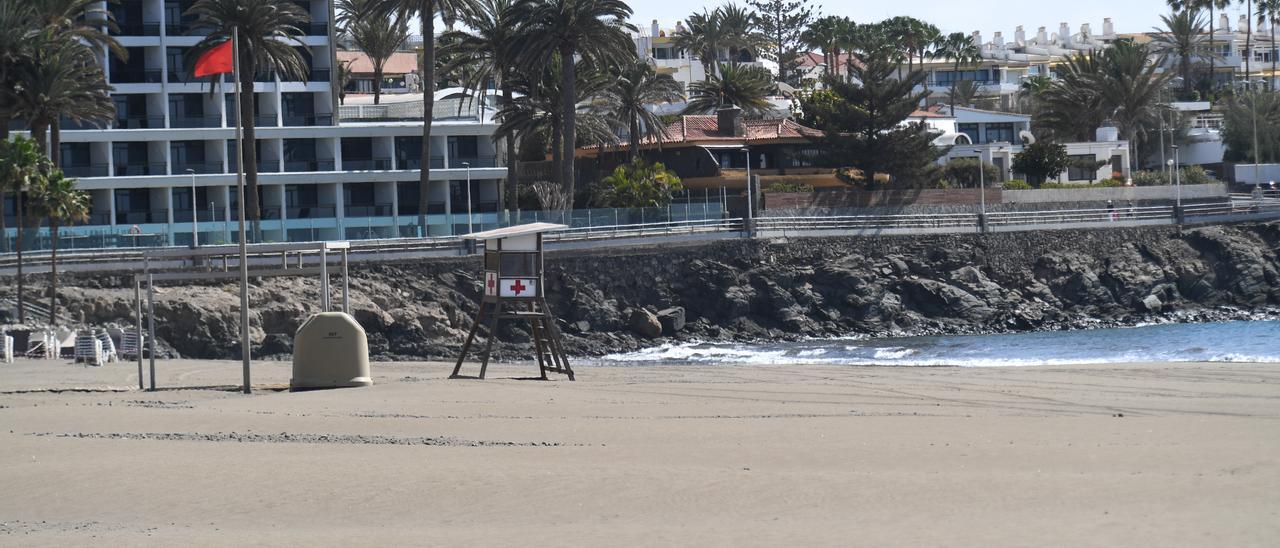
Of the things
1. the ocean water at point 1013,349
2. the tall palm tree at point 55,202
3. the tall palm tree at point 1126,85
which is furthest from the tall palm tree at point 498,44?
the tall palm tree at point 1126,85

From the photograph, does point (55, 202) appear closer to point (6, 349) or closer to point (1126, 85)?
point (6, 349)

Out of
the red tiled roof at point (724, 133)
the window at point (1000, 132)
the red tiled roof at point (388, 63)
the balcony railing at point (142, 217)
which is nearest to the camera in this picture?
the balcony railing at point (142, 217)

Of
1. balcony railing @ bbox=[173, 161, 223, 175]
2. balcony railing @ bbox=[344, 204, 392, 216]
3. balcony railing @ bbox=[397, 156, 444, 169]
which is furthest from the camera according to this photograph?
balcony railing @ bbox=[397, 156, 444, 169]

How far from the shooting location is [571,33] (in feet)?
193

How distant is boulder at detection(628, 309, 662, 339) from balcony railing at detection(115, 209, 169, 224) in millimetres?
27720

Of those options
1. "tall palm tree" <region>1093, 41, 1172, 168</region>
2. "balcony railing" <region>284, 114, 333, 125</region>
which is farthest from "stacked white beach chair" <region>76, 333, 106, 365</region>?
"tall palm tree" <region>1093, 41, 1172, 168</region>

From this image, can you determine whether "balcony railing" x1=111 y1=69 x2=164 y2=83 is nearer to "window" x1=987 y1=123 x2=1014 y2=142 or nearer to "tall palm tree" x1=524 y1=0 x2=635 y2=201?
"tall palm tree" x1=524 y1=0 x2=635 y2=201

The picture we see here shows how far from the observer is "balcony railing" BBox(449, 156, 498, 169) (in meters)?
70.9

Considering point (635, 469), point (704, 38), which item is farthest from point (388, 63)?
point (635, 469)

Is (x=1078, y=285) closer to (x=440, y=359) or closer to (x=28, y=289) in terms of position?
(x=440, y=359)

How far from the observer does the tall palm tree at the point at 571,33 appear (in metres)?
58.6

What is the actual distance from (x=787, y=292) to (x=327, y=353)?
31.9m

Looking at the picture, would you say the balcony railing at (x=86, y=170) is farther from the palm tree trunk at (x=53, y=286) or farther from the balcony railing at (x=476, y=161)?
the palm tree trunk at (x=53, y=286)

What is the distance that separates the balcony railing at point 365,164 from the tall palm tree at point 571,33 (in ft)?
43.7
